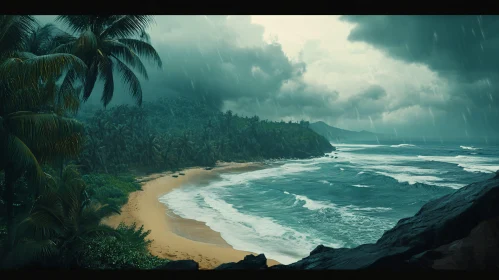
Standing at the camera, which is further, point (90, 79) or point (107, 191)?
point (107, 191)

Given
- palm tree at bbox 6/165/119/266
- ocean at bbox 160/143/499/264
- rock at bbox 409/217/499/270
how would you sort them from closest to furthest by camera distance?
1. rock at bbox 409/217/499/270
2. palm tree at bbox 6/165/119/266
3. ocean at bbox 160/143/499/264

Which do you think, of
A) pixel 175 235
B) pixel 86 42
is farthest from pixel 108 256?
pixel 175 235

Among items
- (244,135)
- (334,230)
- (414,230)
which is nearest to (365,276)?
(414,230)

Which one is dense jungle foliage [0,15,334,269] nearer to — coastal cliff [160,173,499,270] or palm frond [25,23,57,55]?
palm frond [25,23,57,55]

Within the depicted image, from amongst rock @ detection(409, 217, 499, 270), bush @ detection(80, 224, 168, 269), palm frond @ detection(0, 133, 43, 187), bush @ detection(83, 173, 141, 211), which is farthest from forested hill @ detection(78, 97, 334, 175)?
rock @ detection(409, 217, 499, 270)

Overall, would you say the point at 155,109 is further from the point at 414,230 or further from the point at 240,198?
the point at 414,230

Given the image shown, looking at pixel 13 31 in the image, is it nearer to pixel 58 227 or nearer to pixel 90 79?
pixel 90 79

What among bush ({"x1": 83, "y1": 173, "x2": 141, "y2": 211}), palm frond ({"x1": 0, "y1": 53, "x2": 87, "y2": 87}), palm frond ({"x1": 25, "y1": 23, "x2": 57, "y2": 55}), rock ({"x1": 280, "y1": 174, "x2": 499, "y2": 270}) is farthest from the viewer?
bush ({"x1": 83, "y1": 173, "x2": 141, "y2": 211})

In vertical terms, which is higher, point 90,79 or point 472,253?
point 90,79

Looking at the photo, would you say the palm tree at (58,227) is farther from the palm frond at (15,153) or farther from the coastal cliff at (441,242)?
the coastal cliff at (441,242)
